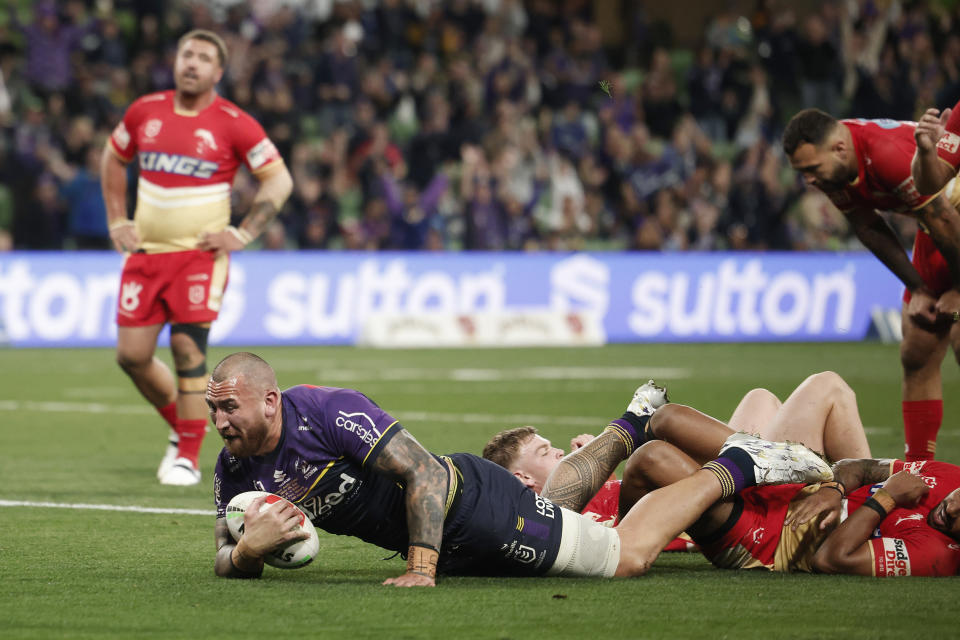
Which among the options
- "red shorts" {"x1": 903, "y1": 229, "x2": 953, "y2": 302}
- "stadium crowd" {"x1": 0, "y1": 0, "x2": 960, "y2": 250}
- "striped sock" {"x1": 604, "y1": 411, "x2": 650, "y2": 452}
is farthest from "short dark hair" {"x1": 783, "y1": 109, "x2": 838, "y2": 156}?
"stadium crowd" {"x1": 0, "y1": 0, "x2": 960, "y2": 250}

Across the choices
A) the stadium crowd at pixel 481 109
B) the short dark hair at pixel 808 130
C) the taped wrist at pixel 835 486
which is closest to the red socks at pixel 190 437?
the short dark hair at pixel 808 130

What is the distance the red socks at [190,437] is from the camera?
9.28 metres

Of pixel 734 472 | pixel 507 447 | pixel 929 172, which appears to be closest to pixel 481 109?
pixel 929 172

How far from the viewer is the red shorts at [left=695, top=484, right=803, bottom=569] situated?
19.8 feet

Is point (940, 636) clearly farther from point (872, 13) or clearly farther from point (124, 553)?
point (872, 13)

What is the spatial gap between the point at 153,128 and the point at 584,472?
4.13 metres

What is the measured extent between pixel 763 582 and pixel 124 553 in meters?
2.75

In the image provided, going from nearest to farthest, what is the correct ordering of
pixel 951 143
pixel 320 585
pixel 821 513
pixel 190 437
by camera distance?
1. pixel 320 585
2. pixel 821 513
3. pixel 951 143
4. pixel 190 437

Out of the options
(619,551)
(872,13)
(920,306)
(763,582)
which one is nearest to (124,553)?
(619,551)

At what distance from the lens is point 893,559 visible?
585 cm

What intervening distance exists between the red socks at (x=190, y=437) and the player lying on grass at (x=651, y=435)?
2902mm

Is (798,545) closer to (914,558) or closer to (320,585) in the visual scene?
(914,558)

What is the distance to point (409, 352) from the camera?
2022cm

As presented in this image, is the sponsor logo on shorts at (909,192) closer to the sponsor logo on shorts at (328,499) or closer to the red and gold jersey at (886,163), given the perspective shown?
the red and gold jersey at (886,163)
